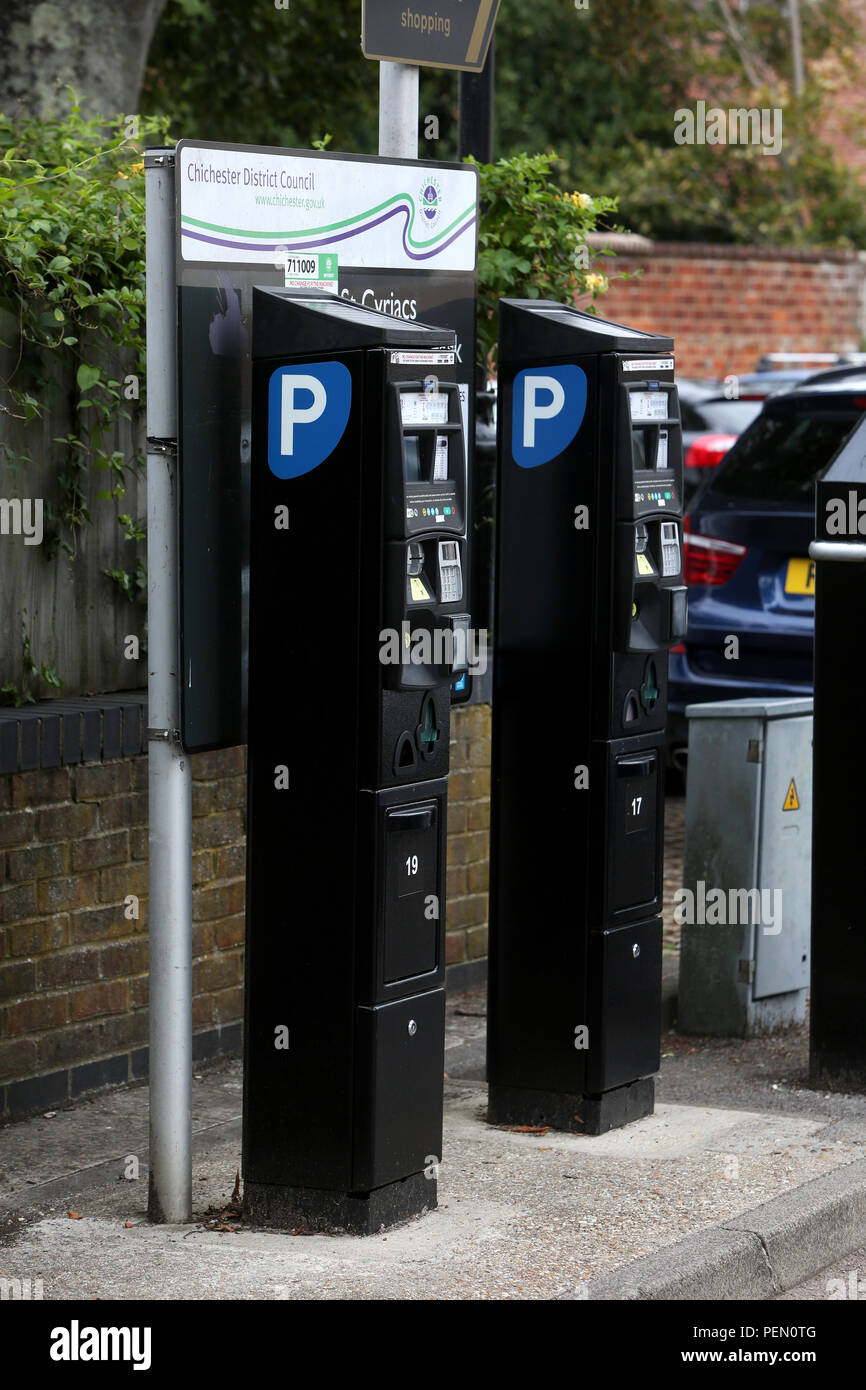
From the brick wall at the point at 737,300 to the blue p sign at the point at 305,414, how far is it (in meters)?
17.4

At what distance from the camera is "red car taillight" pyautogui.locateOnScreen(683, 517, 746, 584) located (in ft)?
28.1

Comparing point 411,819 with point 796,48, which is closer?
point 411,819

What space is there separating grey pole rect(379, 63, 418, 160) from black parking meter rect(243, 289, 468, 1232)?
3.28 ft

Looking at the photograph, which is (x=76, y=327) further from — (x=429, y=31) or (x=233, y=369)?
(x=429, y=31)

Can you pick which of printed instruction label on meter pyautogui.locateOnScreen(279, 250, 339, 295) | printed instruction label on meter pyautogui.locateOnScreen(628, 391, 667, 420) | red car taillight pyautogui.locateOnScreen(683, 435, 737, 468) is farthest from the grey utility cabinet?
red car taillight pyautogui.locateOnScreen(683, 435, 737, 468)

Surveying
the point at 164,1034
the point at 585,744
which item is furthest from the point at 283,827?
the point at 585,744

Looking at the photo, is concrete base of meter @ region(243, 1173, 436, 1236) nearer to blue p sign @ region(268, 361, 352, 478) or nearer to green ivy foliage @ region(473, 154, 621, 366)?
blue p sign @ region(268, 361, 352, 478)

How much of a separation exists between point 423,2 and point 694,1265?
3181mm

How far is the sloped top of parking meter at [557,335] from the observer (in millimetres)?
5027

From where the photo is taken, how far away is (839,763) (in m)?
5.58

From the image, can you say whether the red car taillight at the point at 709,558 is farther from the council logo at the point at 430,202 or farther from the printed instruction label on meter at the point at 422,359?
the printed instruction label on meter at the point at 422,359

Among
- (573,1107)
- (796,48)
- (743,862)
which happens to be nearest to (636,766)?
(573,1107)

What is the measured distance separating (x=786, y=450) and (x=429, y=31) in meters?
3.83


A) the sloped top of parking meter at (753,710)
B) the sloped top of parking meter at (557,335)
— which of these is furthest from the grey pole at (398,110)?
the sloped top of parking meter at (753,710)
